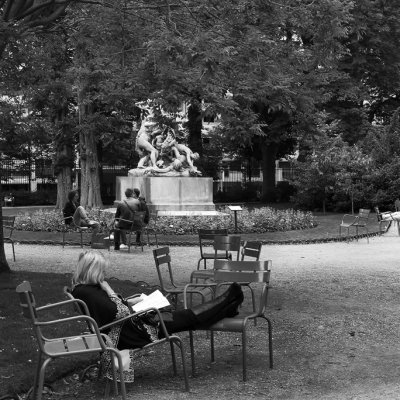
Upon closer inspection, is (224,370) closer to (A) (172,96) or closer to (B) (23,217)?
(A) (172,96)

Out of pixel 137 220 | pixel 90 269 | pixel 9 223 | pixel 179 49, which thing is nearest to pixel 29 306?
pixel 90 269

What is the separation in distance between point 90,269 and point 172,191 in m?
18.7

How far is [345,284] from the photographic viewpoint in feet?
42.3

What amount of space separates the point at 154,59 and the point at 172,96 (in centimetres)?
138

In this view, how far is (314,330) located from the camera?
9.07 m

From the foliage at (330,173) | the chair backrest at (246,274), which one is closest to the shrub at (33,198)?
the foliage at (330,173)

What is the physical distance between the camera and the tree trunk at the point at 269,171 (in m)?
43.8

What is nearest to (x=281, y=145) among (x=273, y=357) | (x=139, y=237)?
(x=139, y=237)

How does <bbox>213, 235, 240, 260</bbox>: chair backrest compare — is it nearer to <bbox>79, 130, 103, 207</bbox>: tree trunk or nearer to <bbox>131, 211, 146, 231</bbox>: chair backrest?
<bbox>131, 211, 146, 231</bbox>: chair backrest

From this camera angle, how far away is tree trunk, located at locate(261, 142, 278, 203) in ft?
144

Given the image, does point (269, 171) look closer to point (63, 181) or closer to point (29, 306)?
point (63, 181)

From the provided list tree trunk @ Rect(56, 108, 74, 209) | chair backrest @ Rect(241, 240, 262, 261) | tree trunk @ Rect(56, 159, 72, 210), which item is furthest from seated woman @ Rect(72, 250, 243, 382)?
tree trunk @ Rect(56, 159, 72, 210)

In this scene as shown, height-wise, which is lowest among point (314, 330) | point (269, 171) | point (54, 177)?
point (314, 330)

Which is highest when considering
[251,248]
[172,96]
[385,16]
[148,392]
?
[385,16]
